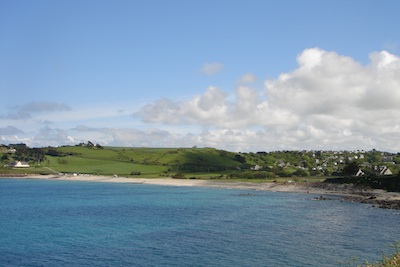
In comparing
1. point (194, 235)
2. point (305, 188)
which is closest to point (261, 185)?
point (305, 188)

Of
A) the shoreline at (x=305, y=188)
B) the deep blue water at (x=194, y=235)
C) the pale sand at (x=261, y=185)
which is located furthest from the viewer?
the pale sand at (x=261, y=185)

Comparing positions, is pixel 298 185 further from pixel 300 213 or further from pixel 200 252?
pixel 200 252

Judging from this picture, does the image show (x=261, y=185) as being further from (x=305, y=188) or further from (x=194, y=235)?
(x=194, y=235)

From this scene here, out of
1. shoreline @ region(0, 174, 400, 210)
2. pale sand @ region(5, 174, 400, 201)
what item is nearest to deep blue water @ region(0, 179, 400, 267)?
shoreline @ region(0, 174, 400, 210)

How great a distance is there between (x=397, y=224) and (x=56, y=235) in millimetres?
54843

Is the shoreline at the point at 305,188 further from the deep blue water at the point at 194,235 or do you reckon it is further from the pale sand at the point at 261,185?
the deep blue water at the point at 194,235

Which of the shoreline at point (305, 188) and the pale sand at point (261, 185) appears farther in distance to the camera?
the pale sand at point (261, 185)

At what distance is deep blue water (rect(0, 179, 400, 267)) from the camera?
42469 mm

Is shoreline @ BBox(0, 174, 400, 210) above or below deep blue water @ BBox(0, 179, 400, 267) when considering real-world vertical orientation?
above

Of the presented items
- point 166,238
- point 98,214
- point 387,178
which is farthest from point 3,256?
point 387,178

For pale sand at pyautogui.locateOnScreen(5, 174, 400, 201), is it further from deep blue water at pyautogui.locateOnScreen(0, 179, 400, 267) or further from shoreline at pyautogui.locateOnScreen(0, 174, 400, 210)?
deep blue water at pyautogui.locateOnScreen(0, 179, 400, 267)

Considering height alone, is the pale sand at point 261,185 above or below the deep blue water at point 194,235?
above

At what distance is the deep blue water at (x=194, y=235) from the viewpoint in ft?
139

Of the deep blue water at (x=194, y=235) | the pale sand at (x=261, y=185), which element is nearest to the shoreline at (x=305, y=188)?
the pale sand at (x=261, y=185)
